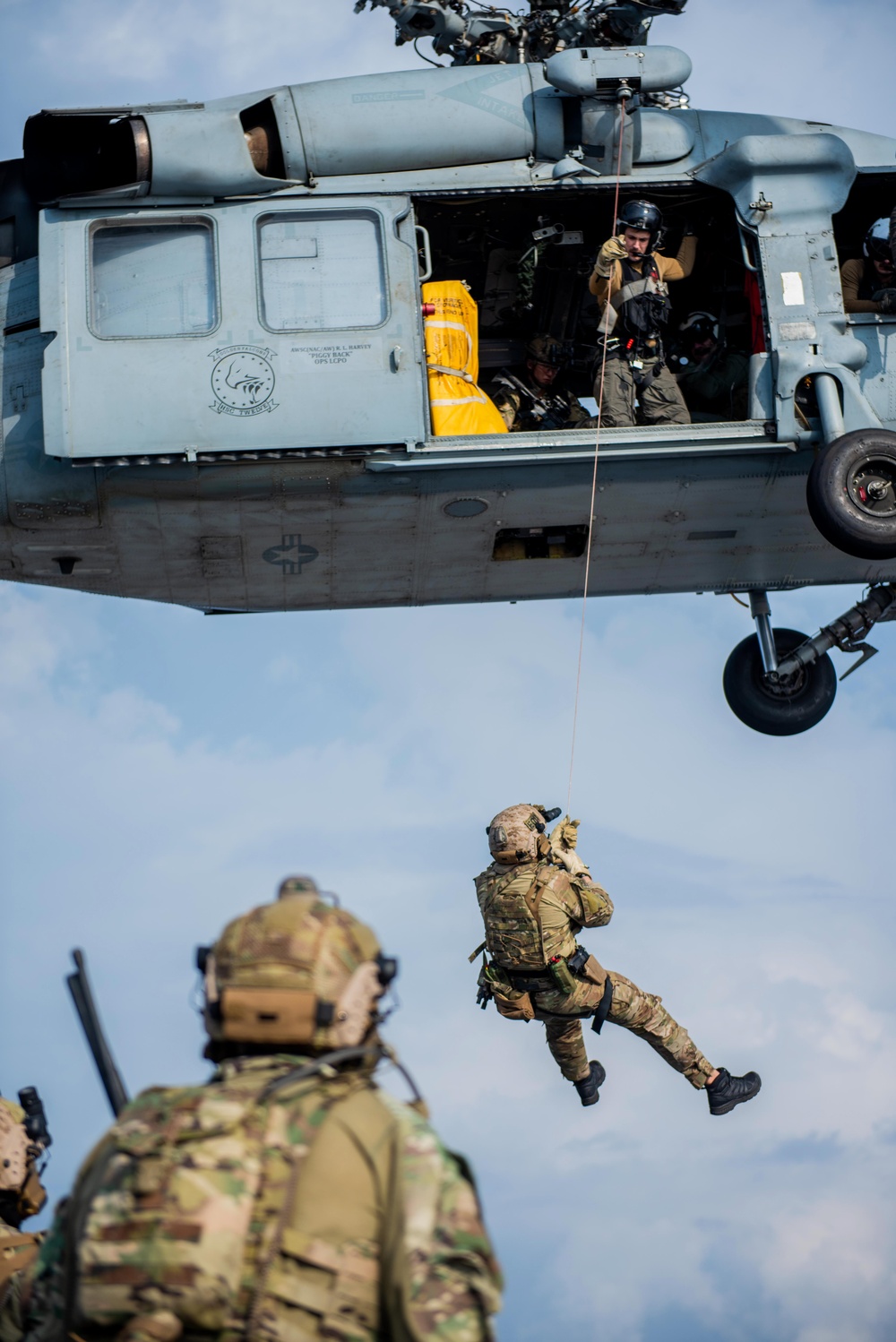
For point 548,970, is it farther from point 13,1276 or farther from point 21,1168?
point 13,1276

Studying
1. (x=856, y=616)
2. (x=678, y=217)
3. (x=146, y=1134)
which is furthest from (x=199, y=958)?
(x=856, y=616)

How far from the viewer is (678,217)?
11125mm

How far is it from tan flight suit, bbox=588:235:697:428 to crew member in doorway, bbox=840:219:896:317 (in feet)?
4.35

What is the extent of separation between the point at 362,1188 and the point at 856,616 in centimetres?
954

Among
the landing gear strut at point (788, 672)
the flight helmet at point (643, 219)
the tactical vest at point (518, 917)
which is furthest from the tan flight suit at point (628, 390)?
the tactical vest at point (518, 917)

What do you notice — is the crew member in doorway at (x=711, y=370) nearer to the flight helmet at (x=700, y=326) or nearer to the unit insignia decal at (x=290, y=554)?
the flight helmet at (x=700, y=326)

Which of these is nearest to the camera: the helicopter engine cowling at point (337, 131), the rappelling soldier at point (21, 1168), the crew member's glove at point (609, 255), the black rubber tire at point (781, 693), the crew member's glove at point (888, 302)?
the rappelling soldier at point (21, 1168)

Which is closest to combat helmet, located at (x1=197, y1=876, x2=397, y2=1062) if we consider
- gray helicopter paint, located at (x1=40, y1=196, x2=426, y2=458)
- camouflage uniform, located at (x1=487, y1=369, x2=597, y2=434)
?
gray helicopter paint, located at (x1=40, y1=196, x2=426, y2=458)

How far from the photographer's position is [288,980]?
3746 millimetres

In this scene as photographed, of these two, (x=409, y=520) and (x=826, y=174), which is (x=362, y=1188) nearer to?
(x=409, y=520)

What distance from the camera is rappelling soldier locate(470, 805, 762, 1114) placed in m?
10.2

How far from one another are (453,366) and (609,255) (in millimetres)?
1173

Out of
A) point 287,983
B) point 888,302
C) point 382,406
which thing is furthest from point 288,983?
point 888,302

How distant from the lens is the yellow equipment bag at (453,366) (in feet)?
32.6
